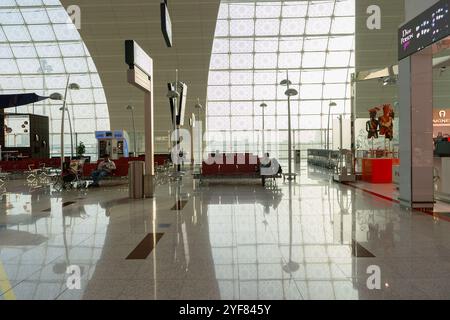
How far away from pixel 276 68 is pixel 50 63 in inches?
737

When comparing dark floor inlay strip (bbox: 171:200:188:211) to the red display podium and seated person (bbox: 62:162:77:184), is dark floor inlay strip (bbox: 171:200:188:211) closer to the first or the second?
seated person (bbox: 62:162:77:184)

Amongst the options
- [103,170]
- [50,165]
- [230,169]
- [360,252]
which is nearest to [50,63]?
[50,165]

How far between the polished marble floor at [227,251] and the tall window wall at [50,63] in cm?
2503

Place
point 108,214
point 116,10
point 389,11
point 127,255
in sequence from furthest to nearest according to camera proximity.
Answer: point 389,11, point 116,10, point 108,214, point 127,255

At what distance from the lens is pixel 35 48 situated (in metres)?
33.8

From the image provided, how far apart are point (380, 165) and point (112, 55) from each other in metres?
22.4

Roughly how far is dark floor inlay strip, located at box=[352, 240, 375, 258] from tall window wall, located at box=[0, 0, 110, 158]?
28.5 metres

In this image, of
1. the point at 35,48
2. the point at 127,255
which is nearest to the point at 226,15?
the point at 35,48

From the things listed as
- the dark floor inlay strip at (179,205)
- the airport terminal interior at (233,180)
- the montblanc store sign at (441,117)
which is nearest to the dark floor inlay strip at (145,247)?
the airport terminal interior at (233,180)

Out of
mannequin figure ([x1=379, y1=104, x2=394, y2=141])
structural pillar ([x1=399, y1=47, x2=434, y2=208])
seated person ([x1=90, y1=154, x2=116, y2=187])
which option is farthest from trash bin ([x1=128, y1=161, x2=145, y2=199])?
mannequin figure ([x1=379, y1=104, x2=394, y2=141])

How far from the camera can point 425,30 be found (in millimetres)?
7871

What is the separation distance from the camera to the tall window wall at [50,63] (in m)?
31.4

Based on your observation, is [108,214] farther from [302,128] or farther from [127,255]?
[302,128]

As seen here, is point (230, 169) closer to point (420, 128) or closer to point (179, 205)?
point (179, 205)
